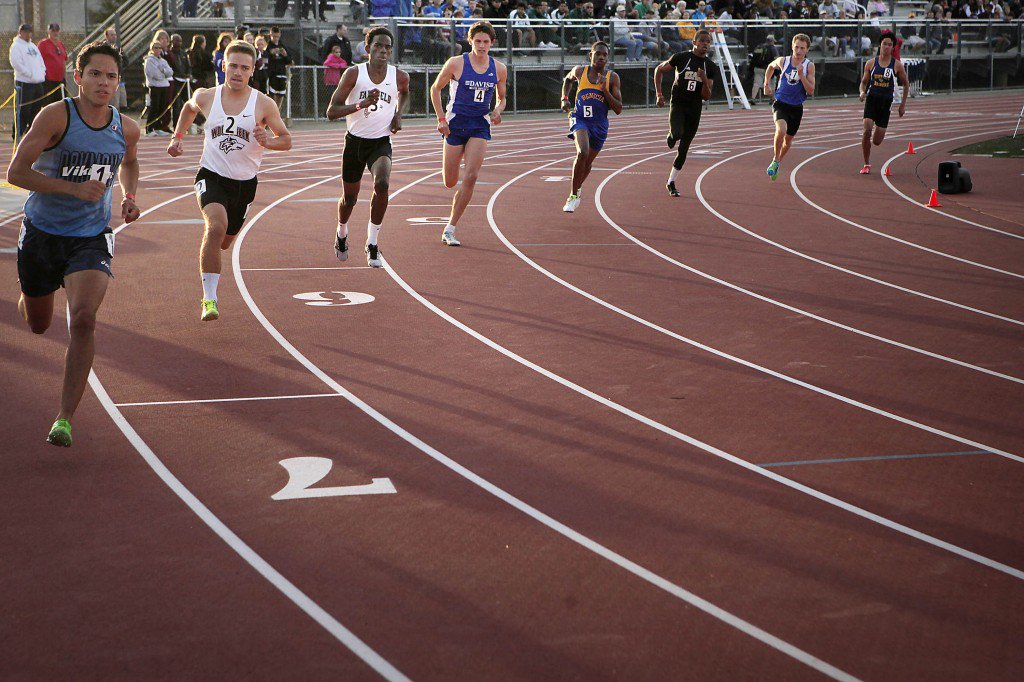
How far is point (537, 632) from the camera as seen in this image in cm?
420

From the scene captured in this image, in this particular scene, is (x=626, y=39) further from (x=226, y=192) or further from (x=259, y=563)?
(x=259, y=563)

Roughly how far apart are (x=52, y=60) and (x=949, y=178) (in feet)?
48.6

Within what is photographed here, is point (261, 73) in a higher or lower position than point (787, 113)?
higher

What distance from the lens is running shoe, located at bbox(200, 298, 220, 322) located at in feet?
28.3

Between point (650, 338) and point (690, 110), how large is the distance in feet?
26.3

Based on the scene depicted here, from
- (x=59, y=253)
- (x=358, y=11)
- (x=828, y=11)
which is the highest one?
(x=828, y=11)

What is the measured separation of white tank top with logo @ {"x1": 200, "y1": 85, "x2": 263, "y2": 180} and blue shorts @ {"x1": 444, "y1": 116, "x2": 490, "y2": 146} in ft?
11.8

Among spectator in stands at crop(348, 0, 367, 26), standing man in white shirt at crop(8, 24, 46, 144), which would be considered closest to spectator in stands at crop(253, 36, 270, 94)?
spectator in stands at crop(348, 0, 367, 26)

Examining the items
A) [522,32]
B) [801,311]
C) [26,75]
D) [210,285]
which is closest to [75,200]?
[210,285]

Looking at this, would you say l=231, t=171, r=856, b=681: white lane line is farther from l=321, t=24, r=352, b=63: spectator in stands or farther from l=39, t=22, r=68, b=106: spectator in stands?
l=321, t=24, r=352, b=63: spectator in stands

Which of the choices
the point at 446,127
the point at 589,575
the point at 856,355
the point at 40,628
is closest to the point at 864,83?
the point at 446,127

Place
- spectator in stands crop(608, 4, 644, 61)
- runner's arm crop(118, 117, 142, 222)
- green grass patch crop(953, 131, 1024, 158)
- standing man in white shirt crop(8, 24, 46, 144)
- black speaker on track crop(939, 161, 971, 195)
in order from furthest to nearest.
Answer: spectator in stands crop(608, 4, 644, 61)
green grass patch crop(953, 131, 1024, 158)
standing man in white shirt crop(8, 24, 46, 144)
black speaker on track crop(939, 161, 971, 195)
runner's arm crop(118, 117, 142, 222)

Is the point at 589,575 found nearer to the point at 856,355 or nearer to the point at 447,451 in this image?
the point at 447,451

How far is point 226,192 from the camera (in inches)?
344
